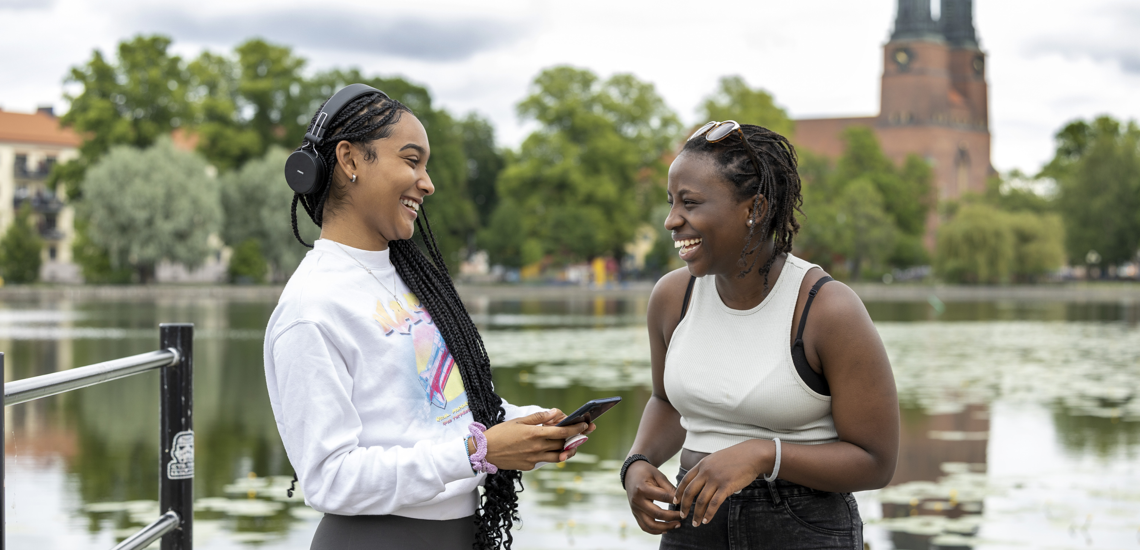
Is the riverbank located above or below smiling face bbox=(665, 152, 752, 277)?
below

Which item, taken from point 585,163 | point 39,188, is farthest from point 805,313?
point 39,188

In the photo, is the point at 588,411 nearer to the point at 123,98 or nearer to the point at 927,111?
the point at 123,98

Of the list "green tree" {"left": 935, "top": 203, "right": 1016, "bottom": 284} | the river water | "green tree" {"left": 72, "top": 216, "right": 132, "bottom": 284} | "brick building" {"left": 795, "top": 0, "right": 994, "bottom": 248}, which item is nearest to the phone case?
the river water

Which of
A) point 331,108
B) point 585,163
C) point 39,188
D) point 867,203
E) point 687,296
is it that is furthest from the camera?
point 39,188

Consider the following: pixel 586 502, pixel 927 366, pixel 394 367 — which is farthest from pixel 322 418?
pixel 927 366

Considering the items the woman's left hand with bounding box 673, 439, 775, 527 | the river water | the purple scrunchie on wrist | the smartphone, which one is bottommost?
the river water

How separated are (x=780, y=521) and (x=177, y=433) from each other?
1561mm

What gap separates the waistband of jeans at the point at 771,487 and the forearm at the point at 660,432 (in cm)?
29

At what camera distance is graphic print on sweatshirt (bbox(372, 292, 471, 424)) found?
6.41 feet

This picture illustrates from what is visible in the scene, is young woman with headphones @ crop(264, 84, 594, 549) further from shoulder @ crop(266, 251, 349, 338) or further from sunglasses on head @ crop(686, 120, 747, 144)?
sunglasses on head @ crop(686, 120, 747, 144)

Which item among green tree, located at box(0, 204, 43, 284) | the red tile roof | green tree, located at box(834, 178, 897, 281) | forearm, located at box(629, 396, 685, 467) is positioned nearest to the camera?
forearm, located at box(629, 396, 685, 467)

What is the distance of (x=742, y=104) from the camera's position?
180 ft

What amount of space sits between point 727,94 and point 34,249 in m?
35.7

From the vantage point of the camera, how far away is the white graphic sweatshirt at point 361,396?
1.81 m
